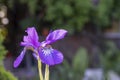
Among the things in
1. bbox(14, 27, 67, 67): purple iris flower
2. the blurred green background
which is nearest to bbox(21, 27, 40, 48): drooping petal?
bbox(14, 27, 67, 67): purple iris flower

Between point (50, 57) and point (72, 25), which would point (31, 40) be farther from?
point (72, 25)

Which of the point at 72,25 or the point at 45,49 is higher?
the point at 72,25

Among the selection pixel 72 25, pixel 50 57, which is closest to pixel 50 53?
pixel 50 57

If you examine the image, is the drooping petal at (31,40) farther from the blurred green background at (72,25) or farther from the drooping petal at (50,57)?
the blurred green background at (72,25)

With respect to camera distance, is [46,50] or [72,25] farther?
[72,25]

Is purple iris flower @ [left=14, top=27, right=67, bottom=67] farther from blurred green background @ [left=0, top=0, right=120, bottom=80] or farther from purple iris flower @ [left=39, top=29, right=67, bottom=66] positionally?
blurred green background @ [left=0, top=0, right=120, bottom=80]
